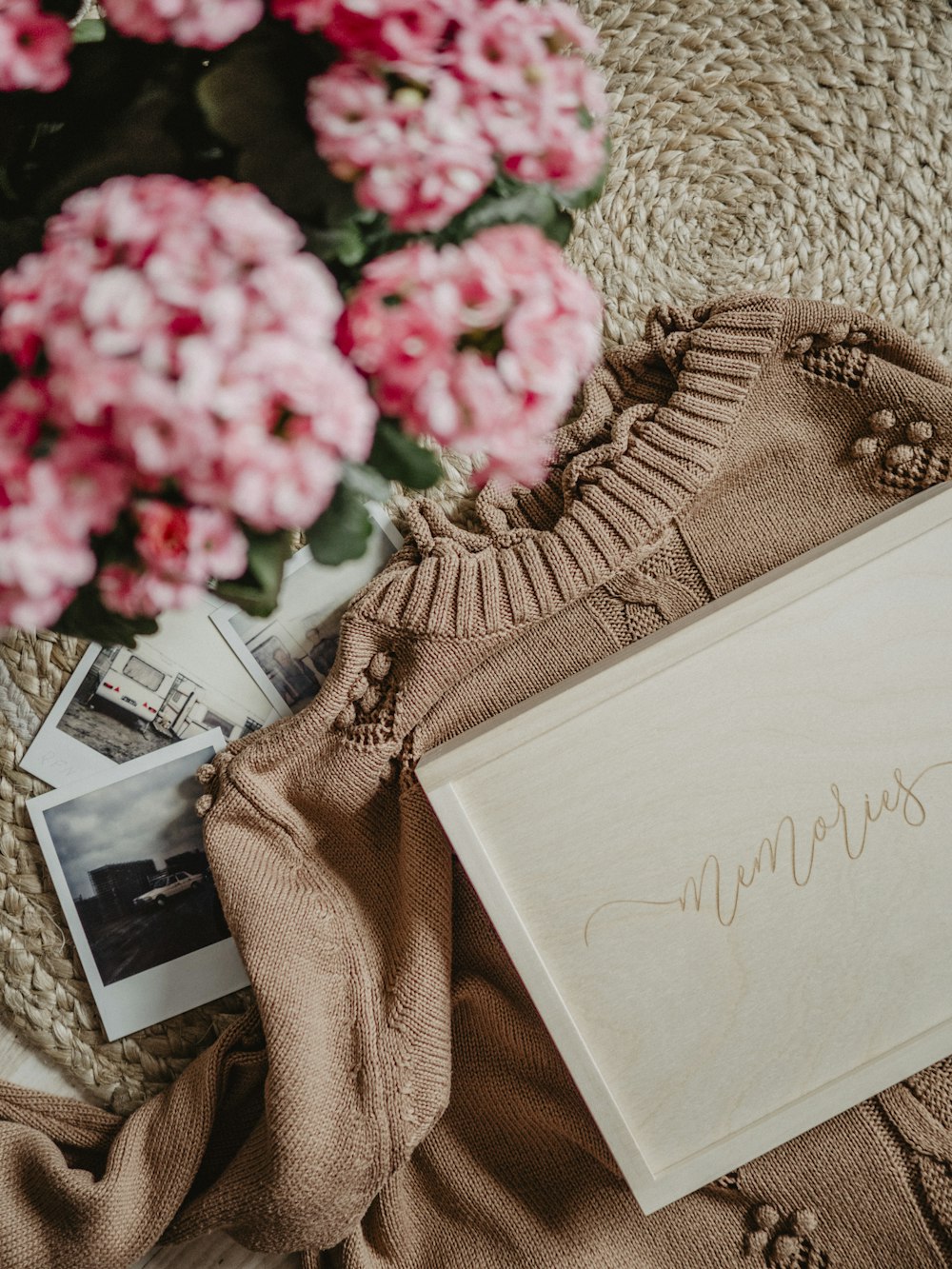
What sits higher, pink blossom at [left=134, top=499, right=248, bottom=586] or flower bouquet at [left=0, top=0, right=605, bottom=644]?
flower bouquet at [left=0, top=0, right=605, bottom=644]

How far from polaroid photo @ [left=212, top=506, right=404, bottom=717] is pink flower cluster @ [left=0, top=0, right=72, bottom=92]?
57 centimetres

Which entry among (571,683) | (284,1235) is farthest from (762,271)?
(284,1235)

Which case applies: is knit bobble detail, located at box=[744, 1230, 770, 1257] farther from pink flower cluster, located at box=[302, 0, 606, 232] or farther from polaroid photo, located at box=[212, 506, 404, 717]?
pink flower cluster, located at box=[302, 0, 606, 232]

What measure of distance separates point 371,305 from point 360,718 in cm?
53

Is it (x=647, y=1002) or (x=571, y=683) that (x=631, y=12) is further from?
(x=647, y=1002)

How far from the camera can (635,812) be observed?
2.26ft

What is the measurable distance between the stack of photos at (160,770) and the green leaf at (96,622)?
525 millimetres

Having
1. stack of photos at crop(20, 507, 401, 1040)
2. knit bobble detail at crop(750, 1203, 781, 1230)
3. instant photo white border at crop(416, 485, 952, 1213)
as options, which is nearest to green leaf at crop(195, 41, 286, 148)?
instant photo white border at crop(416, 485, 952, 1213)

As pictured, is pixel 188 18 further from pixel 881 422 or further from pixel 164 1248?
pixel 164 1248

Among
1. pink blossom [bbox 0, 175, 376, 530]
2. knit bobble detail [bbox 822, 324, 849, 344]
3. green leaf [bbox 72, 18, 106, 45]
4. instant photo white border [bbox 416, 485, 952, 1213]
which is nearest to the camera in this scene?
pink blossom [bbox 0, 175, 376, 530]

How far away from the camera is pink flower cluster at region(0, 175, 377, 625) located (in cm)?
27

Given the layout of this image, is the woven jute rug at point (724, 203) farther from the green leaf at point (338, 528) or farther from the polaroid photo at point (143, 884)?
the green leaf at point (338, 528)

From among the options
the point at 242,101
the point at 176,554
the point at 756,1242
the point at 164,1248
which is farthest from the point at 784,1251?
the point at 242,101

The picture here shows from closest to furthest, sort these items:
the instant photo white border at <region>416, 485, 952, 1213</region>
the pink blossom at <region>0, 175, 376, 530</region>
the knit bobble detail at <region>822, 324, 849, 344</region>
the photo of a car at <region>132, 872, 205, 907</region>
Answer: the pink blossom at <region>0, 175, 376, 530</region>
the instant photo white border at <region>416, 485, 952, 1213</region>
the knit bobble detail at <region>822, 324, 849, 344</region>
the photo of a car at <region>132, 872, 205, 907</region>
